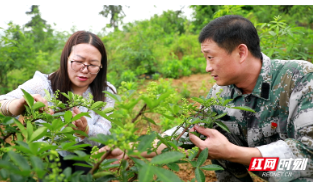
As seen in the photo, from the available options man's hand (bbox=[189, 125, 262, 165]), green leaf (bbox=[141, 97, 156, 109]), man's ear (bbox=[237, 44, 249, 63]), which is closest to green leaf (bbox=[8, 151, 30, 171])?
green leaf (bbox=[141, 97, 156, 109])

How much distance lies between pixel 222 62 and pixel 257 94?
299 mm

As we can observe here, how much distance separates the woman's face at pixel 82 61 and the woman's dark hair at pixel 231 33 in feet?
2.63

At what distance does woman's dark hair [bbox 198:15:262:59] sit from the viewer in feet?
4.66

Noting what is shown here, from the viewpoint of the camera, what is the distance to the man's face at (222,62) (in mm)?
1416

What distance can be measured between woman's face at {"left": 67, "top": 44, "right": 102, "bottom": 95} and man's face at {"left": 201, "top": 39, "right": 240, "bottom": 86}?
31.7 inches

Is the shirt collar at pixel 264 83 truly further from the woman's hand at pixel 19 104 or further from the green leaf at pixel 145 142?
the woman's hand at pixel 19 104

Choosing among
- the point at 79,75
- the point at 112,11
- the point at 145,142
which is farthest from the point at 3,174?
the point at 112,11

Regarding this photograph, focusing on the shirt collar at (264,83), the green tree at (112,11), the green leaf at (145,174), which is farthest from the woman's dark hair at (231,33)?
the green tree at (112,11)

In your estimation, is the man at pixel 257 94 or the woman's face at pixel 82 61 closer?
the man at pixel 257 94

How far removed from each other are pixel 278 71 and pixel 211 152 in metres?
0.69

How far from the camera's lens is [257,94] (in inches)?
56.6

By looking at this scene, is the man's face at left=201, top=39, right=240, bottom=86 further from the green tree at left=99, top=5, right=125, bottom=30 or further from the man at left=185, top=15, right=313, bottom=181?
the green tree at left=99, top=5, right=125, bottom=30

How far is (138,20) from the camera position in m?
6.34
